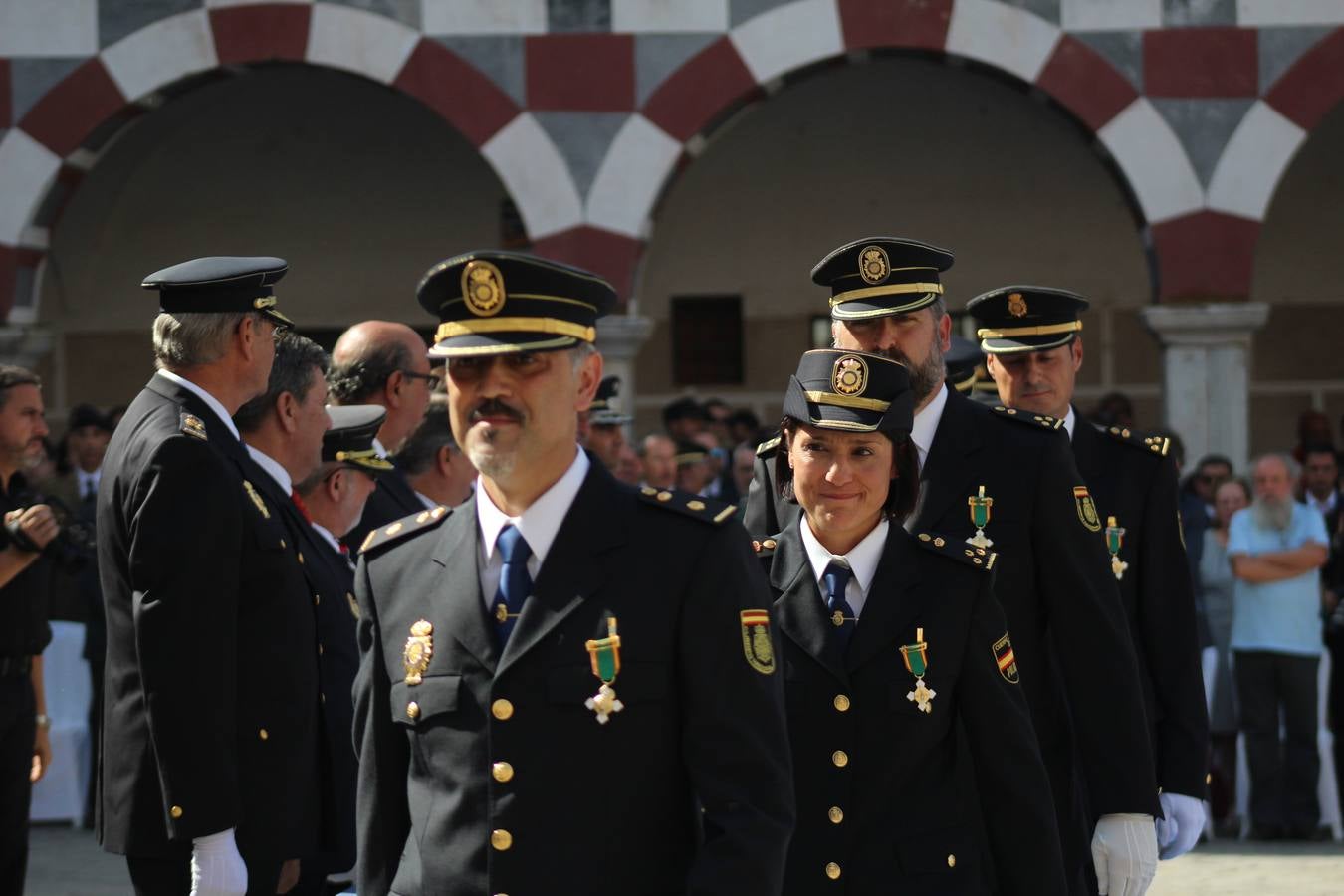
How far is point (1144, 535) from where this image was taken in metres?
4.71

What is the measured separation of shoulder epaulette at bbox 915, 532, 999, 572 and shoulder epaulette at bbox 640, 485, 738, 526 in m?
0.72

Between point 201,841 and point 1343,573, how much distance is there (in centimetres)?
663

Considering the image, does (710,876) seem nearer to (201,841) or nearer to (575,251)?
(201,841)

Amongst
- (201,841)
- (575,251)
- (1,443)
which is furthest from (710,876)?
(575,251)

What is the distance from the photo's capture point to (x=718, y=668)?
2.81 meters

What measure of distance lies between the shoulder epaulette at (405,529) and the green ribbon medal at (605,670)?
1.31 ft

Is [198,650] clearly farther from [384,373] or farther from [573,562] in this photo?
[384,373]

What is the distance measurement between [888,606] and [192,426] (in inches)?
56.2

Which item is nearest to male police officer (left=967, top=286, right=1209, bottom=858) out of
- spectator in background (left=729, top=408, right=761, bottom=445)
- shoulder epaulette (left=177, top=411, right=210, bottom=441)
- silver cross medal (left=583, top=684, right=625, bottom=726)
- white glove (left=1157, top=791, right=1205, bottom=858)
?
A: white glove (left=1157, top=791, right=1205, bottom=858)

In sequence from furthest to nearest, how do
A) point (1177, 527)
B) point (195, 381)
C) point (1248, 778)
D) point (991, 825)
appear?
point (1248, 778), point (1177, 527), point (195, 381), point (991, 825)

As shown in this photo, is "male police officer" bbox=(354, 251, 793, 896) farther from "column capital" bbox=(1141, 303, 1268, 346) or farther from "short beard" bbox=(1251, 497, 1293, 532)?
"column capital" bbox=(1141, 303, 1268, 346)

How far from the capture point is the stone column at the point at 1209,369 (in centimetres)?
1009

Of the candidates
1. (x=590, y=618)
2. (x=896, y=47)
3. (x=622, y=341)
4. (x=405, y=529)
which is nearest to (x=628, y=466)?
(x=622, y=341)

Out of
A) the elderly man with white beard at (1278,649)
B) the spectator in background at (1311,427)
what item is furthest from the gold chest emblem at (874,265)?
the spectator in background at (1311,427)
